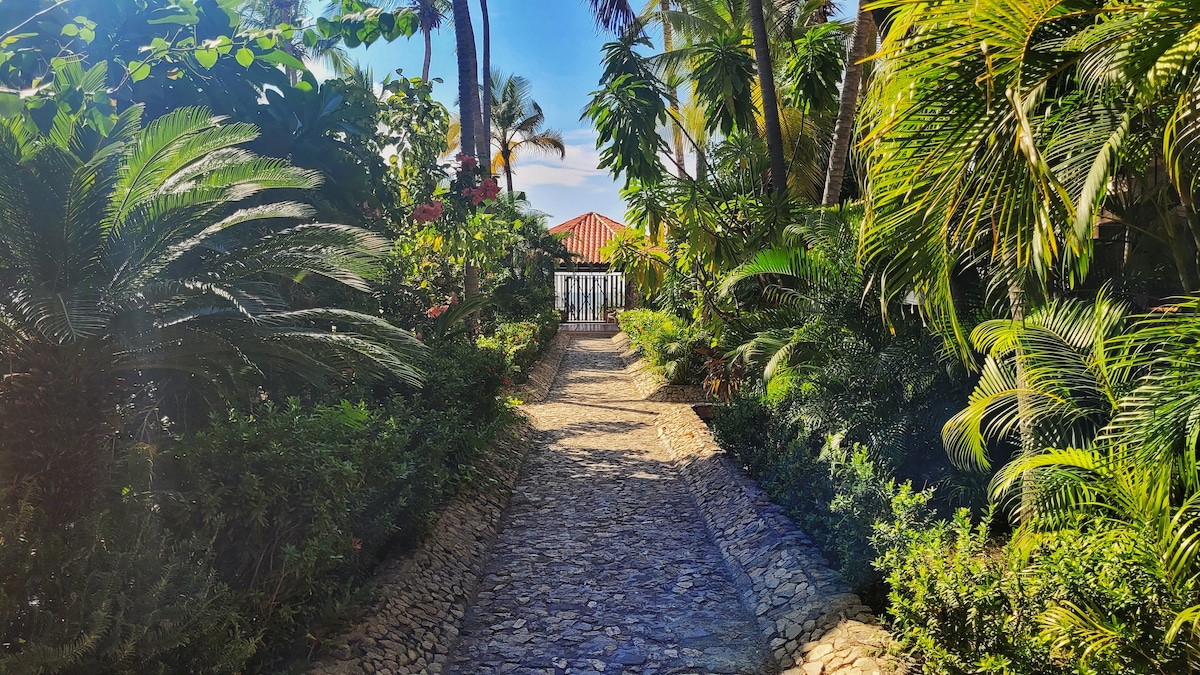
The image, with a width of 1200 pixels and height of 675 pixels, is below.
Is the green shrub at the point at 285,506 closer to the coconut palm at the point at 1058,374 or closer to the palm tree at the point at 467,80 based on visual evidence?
the coconut palm at the point at 1058,374

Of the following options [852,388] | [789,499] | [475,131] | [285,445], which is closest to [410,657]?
[285,445]

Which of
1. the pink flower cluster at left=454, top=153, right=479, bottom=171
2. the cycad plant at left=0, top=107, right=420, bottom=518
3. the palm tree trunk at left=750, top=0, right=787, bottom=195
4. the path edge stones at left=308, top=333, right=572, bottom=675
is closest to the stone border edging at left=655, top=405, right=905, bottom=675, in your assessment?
the path edge stones at left=308, top=333, right=572, bottom=675

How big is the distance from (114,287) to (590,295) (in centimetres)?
2431

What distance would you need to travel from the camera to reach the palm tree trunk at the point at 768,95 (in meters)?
7.32

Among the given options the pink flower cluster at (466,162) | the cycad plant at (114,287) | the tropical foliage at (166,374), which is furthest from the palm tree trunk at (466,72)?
the cycad plant at (114,287)

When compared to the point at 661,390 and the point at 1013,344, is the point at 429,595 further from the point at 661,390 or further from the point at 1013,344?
the point at 661,390

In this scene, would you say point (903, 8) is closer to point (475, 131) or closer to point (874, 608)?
point (874, 608)

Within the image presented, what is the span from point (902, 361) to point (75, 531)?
453 cm

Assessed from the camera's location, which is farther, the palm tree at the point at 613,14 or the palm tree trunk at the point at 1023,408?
the palm tree at the point at 613,14

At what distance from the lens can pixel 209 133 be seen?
3.20 meters

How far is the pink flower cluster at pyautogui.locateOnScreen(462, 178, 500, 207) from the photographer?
7.35m

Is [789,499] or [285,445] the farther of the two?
[789,499]

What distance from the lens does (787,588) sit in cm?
434

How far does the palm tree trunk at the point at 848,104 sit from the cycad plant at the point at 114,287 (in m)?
4.97
